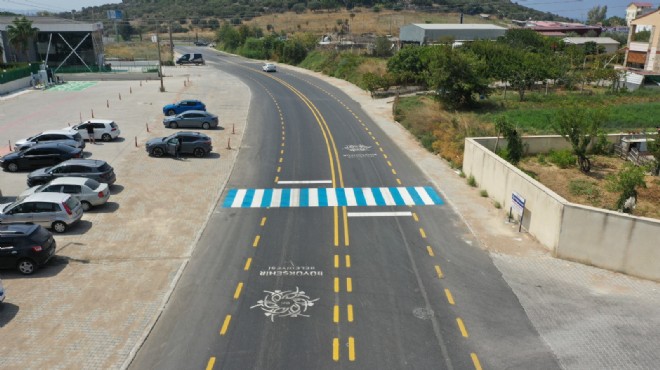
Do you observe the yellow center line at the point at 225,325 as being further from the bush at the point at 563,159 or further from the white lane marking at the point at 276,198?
the bush at the point at 563,159

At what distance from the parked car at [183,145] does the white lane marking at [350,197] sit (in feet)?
37.1

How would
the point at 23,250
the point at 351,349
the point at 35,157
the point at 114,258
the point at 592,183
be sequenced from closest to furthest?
1. the point at 351,349
2. the point at 23,250
3. the point at 114,258
4. the point at 592,183
5. the point at 35,157

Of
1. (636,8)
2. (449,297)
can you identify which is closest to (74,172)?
(449,297)

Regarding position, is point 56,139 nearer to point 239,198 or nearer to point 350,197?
point 239,198

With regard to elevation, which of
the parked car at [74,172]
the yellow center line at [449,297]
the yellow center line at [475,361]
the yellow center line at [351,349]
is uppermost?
the parked car at [74,172]

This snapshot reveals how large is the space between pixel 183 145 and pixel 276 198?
34.1 ft

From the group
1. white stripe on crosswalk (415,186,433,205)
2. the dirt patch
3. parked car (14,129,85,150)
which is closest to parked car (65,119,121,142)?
parked car (14,129,85,150)

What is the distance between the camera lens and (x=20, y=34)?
221 feet

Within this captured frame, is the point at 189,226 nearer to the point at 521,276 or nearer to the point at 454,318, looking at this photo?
the point at 454,318

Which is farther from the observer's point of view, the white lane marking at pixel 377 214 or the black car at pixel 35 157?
the black car at pixel 35 157

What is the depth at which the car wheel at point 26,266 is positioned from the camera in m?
18.3

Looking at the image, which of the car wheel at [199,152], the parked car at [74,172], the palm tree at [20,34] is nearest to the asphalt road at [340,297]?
the car wheel at [199,152]

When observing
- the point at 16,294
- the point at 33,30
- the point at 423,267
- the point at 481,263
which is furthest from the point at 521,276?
the point at 33,30

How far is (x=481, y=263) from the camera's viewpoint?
19.4m
